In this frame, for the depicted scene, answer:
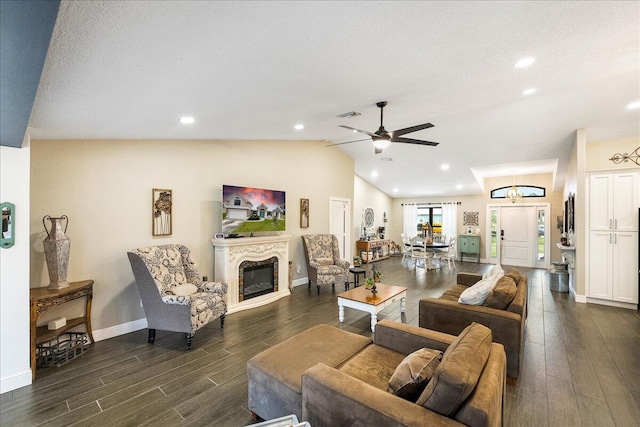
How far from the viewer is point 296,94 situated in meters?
2.65

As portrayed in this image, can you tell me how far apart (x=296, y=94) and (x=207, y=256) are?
307 cm

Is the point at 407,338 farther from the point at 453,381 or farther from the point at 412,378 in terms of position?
the point at 453,381

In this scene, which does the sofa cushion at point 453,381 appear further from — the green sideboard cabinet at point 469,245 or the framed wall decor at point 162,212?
the green sideboard cabinet at point 469,245

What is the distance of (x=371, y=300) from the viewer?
12.5 feet

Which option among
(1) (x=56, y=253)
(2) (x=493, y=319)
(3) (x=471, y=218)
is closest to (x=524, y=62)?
(2) (x=493, y=319)

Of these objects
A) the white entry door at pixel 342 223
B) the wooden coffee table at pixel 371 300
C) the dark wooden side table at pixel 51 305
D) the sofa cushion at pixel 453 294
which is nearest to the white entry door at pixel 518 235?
the white entry door at pixel 342 223

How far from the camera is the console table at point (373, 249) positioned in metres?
8.93

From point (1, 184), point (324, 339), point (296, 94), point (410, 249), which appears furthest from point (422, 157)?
point (1, 184)

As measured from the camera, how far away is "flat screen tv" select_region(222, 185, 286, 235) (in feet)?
14.8

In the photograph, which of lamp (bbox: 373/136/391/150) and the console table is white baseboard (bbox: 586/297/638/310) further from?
the console table

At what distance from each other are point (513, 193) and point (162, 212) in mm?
9052

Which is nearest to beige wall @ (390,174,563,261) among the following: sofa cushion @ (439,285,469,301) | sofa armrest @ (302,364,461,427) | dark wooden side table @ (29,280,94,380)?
sofa cushion @ (439,285,469,301)

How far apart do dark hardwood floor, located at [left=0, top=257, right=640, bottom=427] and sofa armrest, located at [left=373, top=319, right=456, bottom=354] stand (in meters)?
0.79

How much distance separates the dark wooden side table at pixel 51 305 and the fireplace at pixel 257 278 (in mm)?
1928
